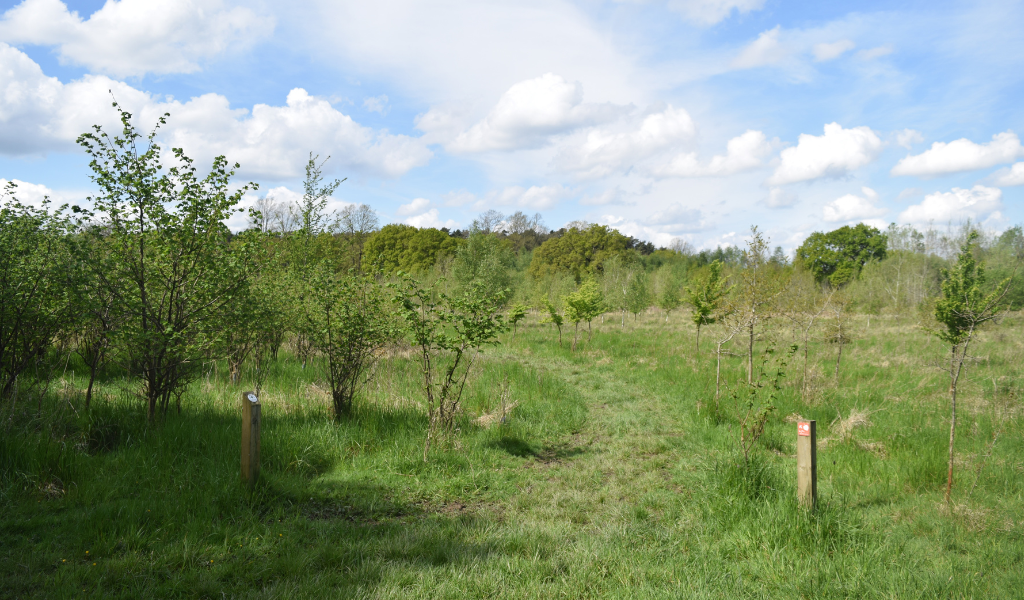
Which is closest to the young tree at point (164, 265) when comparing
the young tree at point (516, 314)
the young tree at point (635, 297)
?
the young tree at point (516, 314)

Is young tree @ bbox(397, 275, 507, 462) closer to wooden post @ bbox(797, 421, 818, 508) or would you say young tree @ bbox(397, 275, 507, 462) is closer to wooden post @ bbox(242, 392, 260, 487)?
wooden post @ bbox(242, 392, 260, 487)

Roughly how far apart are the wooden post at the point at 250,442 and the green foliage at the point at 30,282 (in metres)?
2.51

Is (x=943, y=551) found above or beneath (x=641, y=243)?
beneath

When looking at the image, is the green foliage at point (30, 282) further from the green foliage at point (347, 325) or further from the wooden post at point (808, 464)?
the wooden post at point (808, 464)

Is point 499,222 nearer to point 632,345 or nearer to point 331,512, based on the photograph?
point 632,345

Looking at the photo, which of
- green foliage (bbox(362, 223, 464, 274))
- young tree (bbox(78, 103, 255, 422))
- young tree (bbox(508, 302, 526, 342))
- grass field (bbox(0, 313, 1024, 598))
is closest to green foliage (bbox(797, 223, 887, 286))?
green foliage (bbox(362, 223, 464, 274))

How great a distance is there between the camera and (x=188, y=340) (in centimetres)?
607

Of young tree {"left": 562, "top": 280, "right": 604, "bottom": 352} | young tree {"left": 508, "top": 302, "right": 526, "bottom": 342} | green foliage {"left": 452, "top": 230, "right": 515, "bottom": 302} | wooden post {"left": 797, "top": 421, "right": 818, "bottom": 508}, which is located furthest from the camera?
green foliage {"left": 452, "top": 230, "right": 515, "bottom": 302}

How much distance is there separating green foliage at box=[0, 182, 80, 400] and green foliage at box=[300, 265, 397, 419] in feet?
8.61

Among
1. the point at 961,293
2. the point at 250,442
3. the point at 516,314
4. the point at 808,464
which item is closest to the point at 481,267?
the point at 516,314

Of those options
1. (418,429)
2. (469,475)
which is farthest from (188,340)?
(469,475)

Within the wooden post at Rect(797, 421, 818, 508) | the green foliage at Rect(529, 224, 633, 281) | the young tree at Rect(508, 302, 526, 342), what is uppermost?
the green foliage at Rect(529, 224, 633, 281)

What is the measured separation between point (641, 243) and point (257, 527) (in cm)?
7296

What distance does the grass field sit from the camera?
3391 millimetres
